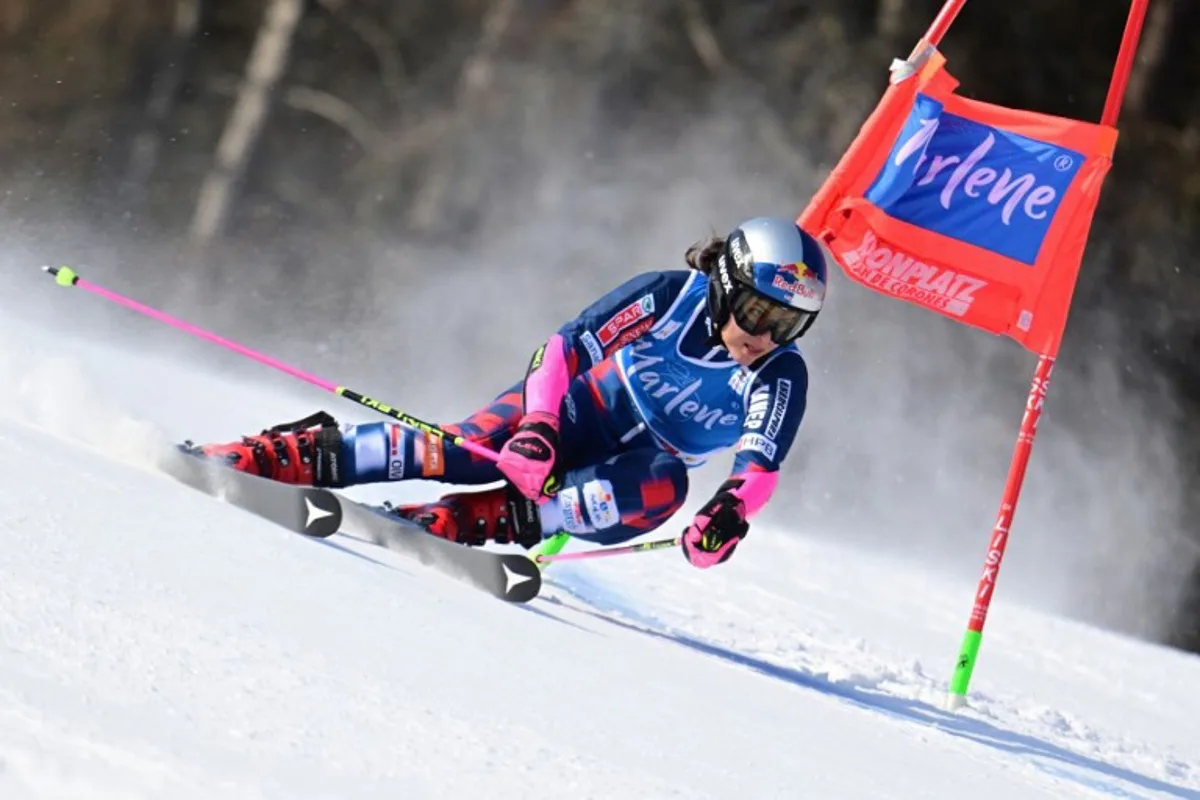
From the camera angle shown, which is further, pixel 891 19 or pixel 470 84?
pixel 891 19

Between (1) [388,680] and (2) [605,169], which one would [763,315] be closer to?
(1) [388,680]

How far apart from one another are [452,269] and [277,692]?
1365 centimetres

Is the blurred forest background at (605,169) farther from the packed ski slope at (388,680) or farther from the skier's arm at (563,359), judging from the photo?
the skier's arm at (563,359)

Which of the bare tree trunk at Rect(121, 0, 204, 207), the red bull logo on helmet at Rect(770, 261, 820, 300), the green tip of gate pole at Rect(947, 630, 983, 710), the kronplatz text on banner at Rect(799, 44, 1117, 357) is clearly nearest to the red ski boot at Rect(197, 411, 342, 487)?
the red bull logo on helmet at Rect(770, 261, 820, 300)

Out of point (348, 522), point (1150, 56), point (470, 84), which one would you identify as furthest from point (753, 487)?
point (1150, 56)

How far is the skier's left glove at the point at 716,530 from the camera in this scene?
4133 millimetres

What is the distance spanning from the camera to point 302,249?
53.8 feet

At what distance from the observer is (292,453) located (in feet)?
13.8

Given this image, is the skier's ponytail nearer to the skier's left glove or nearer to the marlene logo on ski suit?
the skier's left glove

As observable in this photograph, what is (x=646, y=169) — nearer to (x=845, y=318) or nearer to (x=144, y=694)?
(x=845, y=318)

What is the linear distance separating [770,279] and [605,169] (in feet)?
39.1

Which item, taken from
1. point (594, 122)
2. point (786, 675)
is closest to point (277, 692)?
point (786, 675)

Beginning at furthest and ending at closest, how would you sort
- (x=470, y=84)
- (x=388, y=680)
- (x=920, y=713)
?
(x=470, y=84) < (x=920, y=713) < (x=388, y=680)

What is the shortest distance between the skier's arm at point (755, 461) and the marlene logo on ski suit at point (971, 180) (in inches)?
70.4
